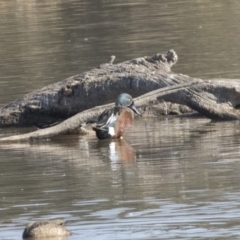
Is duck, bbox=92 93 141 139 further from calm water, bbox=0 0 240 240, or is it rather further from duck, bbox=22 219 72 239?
duck, bbox=22 219 72 239

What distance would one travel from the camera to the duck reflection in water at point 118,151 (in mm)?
11523

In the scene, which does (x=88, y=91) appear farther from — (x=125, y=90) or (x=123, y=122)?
(x=123, y=122)

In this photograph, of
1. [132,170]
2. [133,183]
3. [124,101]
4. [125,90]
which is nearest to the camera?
[133,183]

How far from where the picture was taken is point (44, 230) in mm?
7805

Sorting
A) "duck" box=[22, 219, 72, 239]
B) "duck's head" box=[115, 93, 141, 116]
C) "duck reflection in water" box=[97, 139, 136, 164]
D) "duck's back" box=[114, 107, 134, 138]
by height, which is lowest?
"duck" box=[22, 219, 72, 239]

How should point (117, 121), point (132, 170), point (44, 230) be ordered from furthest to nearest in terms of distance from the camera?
point (117, 121), point (132, 170), point (44, 230)

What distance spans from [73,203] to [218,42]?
14.4m

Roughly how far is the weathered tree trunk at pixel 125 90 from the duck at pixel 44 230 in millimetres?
5633

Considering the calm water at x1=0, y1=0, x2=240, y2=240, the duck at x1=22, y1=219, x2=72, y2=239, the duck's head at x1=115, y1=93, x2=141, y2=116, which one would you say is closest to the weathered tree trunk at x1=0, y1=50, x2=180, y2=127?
the calm water at x1=0, y1=0, x2=240, y2=240

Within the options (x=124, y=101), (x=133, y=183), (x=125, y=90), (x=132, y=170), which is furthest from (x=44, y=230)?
(x=125, y=90)

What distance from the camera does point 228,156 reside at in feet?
36.4

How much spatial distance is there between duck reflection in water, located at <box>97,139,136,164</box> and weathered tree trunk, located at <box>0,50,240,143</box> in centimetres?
83

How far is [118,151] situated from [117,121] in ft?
3.21

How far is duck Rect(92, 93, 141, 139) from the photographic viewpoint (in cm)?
1306
